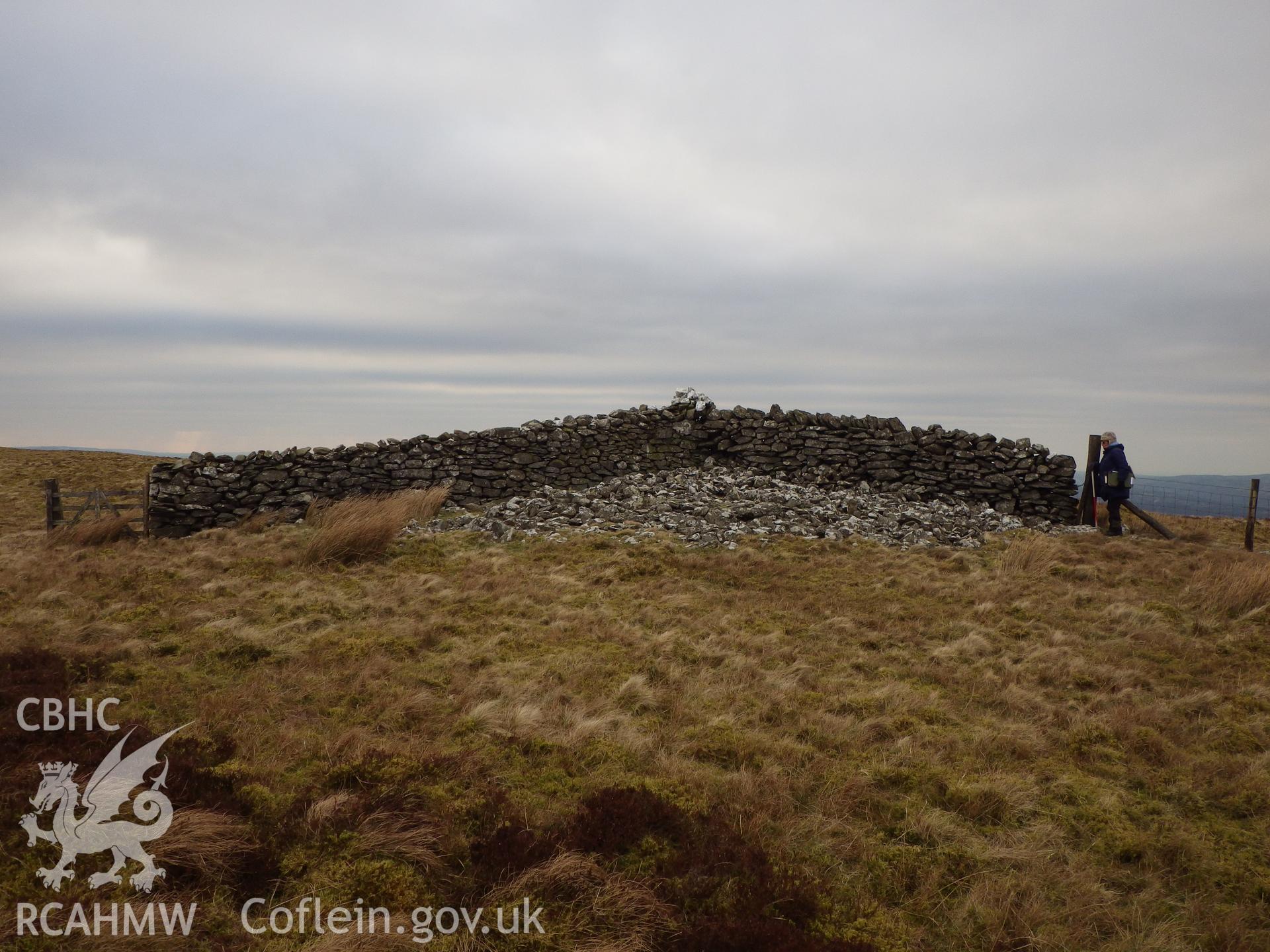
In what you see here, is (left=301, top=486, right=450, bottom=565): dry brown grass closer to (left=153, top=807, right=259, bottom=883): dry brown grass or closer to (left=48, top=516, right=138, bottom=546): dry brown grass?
(left=48, top=516, right=138, bottom=546): dry brown grass

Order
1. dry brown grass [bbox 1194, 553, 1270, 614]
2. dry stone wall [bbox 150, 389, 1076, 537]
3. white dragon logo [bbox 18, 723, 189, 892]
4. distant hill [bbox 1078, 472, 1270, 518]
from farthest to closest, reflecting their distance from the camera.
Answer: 1. distant hill [bbox 1078, 472, 1270, 518]
2. dry stone wall [bbox 150, 389, 1076, 537]
3. dry brown grass [bbox 1194, 553, 1270, 614]
4. white dragon logo [bbox 18, 723, 189, 892]

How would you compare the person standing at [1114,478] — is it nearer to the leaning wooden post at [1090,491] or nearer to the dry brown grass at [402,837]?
the leaning wooden post at [1090,491]

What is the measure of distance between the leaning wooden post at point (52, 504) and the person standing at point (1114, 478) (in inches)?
882

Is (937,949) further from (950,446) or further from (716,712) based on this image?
(950,446)

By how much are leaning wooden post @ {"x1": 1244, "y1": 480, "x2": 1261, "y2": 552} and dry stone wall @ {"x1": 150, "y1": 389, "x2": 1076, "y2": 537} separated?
3.32 meters

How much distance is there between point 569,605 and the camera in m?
9.23

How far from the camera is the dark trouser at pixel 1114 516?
49.7ft

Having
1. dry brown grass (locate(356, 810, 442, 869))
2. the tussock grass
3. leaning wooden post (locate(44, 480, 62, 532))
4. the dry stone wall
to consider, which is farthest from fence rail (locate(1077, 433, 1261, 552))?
leaning wooden post (locate(44, 480, 62, 532))

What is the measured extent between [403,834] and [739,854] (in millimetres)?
1925

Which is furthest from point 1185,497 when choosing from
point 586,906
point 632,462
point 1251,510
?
point 586,906

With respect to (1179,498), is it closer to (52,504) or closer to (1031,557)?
(1031,557)

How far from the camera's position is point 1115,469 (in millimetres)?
14875

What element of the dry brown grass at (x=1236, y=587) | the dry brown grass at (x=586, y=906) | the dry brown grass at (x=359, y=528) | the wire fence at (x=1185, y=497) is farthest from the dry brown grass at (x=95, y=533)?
the wire fence at (x=1185, y=497)

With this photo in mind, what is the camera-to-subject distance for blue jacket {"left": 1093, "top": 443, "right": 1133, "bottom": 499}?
14.8 m
